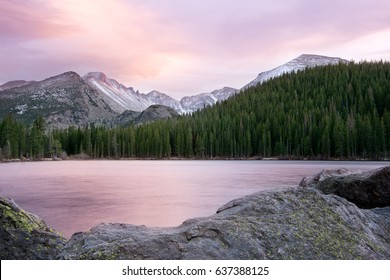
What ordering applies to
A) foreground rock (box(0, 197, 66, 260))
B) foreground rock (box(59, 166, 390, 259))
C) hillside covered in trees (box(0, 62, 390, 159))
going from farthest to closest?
hillside covered in trees (box(0, 62, 390, 159)) < foreground rock (box(0, 197, 66, 260)) < foreground rock (box(59, 166, 390, 259))

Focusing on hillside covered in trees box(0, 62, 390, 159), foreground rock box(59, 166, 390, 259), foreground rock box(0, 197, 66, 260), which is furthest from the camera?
hillside covered in trees box(0, 62, 390, 159)

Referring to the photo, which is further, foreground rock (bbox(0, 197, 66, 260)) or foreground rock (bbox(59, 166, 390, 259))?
foreground rock (bbox(0, 197, 66, 260))

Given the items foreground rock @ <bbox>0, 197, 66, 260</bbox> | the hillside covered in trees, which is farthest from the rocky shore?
the hillside covered in trees

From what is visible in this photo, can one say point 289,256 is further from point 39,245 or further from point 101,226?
point 39,245

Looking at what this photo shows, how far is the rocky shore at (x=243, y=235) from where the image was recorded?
5438mm

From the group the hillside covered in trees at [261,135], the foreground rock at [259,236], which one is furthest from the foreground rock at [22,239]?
the hillside covered in trees at [261,135]

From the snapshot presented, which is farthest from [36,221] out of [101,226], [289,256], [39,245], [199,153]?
[199,153]

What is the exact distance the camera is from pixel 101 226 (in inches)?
258

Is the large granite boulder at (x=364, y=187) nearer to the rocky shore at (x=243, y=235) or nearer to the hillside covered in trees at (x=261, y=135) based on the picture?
the rocky shore at (x=243, y=235)

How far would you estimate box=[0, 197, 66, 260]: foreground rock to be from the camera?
22.8 feet

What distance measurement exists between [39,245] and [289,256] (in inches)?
187

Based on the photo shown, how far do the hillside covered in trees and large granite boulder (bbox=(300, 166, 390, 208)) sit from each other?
12619 cm

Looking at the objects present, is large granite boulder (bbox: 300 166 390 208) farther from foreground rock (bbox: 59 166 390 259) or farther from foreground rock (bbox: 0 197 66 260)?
foreground rock (bbox: 0 197 66 260)
